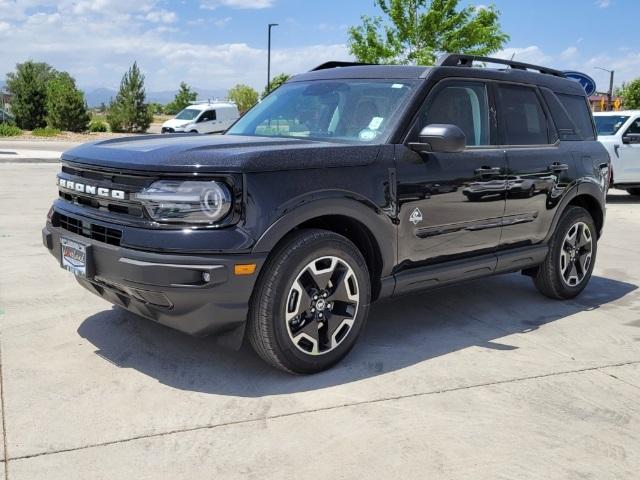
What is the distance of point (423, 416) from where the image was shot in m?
3.40

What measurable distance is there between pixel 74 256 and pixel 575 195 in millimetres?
A: 3901

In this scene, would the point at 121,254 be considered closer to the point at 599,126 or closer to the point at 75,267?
the point at 75,267

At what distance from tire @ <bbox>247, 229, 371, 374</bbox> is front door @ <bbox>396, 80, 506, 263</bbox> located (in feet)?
1.49

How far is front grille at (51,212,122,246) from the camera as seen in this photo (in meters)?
3.54

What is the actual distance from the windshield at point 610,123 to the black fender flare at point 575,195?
29.0 feet

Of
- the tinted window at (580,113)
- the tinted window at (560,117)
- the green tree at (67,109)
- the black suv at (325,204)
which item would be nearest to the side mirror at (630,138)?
the tinted window at (580,113)

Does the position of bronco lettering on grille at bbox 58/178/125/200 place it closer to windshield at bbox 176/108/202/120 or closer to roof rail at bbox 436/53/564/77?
roof rail at bbox 436/53/564/77

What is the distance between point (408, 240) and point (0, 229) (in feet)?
19.2

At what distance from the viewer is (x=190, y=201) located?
3.35 metres

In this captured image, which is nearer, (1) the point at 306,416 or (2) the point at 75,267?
(1) the point at 306,416

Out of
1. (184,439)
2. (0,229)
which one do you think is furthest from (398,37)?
(184,439)

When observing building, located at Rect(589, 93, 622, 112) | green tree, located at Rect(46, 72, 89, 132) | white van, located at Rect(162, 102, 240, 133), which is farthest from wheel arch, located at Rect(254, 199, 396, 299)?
green tree, located at Rect(46, 72, 89, 132)

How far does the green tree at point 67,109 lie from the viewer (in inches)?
1428

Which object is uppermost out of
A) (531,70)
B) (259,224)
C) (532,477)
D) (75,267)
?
(531,70)
